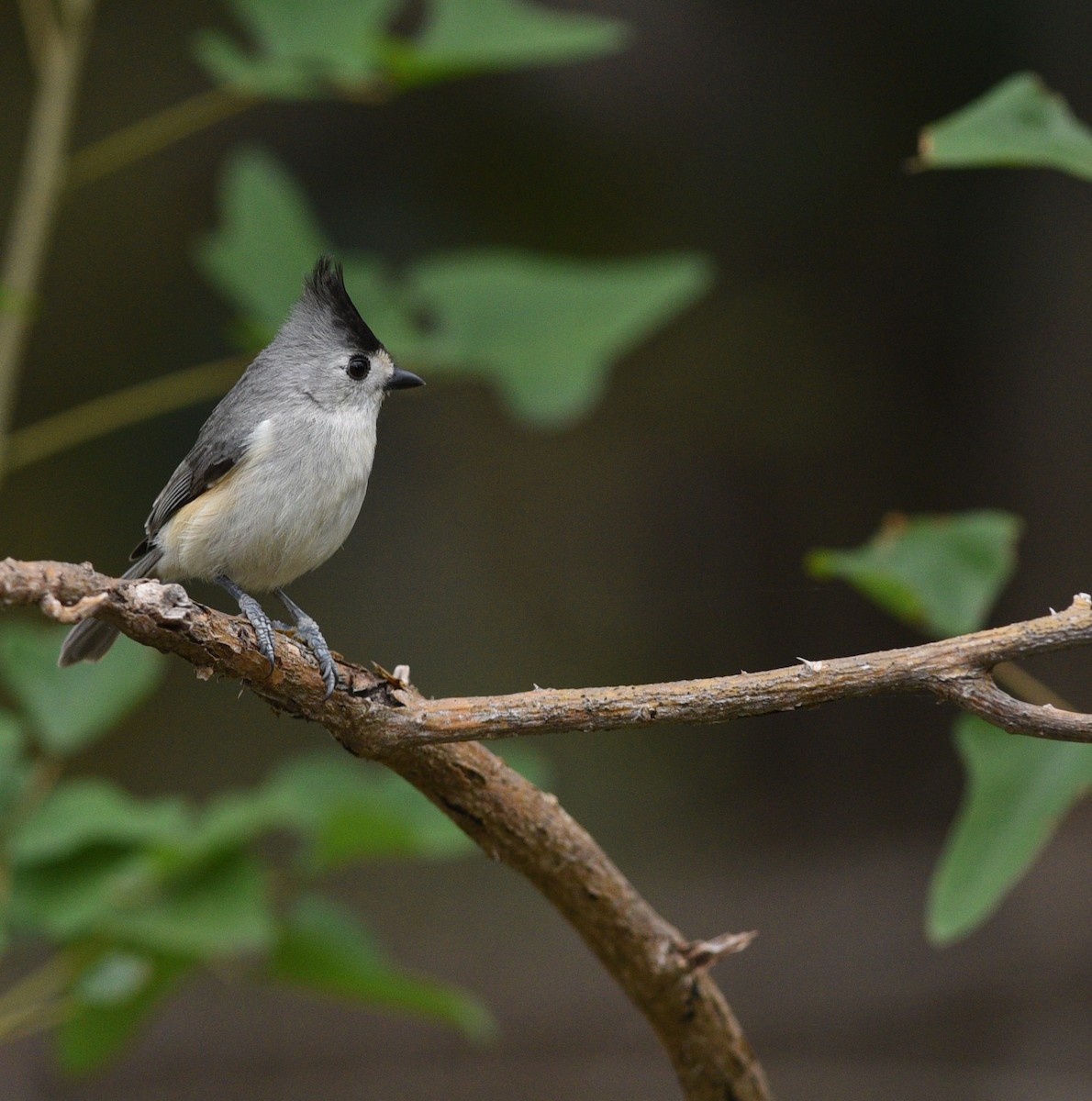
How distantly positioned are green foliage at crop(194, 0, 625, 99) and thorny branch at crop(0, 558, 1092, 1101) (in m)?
0.86

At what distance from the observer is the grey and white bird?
3.76 ft

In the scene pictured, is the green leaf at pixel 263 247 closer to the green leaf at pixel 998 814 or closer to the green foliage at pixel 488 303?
the green foliage at pixel 488 303

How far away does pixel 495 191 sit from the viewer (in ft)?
9.00

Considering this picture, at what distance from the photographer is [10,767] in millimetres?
1226

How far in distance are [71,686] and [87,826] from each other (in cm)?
20

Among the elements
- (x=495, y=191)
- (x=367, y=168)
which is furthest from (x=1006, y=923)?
(x=367, y=168)

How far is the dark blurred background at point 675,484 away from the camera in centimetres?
254

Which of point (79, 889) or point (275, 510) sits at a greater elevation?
point (275, 510)

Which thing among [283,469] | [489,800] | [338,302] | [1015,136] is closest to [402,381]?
[338,302]

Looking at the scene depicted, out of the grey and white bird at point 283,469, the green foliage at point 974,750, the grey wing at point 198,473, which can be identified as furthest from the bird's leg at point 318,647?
the green foliage at point 974,750

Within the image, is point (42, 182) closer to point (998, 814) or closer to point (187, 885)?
point (187, 885)

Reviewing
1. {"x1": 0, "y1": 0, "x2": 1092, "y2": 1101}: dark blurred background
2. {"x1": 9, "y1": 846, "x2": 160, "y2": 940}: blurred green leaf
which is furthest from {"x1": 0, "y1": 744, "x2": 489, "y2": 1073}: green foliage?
{"x1": 0, "y1": 0, "x2": 1092, "y2": 1101}: dark blurred background

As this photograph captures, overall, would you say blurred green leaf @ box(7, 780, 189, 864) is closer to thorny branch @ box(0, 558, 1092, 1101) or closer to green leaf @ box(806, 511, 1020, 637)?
thorny branch @ box(0, 558, 1092, 1101)

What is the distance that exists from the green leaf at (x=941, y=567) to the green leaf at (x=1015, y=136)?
A: 0.36m
